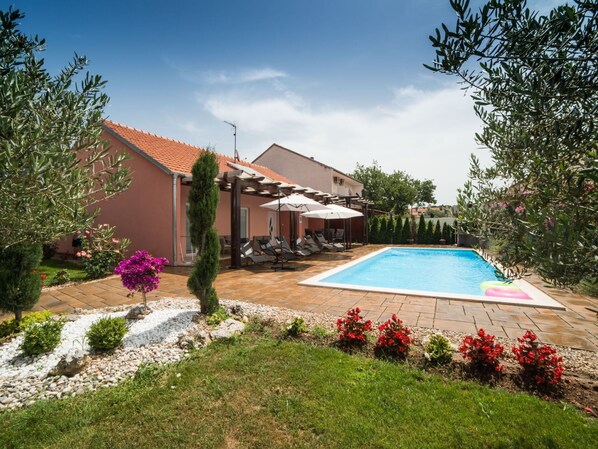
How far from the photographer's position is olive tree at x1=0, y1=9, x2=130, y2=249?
6.20ft

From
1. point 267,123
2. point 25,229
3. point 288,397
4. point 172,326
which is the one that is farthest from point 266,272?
point 25,229

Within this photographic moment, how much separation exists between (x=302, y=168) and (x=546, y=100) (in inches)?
968

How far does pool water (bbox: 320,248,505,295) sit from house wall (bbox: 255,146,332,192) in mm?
9567

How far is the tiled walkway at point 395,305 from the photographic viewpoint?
4.93m

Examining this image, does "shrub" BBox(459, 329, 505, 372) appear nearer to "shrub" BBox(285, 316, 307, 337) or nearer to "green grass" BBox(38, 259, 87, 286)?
"shrub" BBox(285, 316, 307, 337)

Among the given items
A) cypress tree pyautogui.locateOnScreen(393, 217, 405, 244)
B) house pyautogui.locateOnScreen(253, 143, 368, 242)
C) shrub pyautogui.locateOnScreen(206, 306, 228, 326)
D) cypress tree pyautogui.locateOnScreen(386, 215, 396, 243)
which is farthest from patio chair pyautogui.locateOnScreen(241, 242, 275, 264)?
cypress tree pyautogui.locateOnScreen(393, 217, 405, 244)

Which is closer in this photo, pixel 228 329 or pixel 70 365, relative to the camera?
pixel 70 365

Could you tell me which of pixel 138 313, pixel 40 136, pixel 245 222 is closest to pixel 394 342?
pixel 40 136

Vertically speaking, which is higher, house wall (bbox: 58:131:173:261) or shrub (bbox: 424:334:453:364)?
house wall (bbox: 58:131:173:261)

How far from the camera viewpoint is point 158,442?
2.42 metres

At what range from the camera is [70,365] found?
351 centimetres

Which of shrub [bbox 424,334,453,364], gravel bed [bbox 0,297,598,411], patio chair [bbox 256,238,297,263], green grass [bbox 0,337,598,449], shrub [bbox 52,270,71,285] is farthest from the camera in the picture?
patio chair [bbox 256,238,297,263]

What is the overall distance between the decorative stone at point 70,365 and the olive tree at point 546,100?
15.5 feet

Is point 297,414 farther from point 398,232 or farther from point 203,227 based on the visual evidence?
point 398,232
